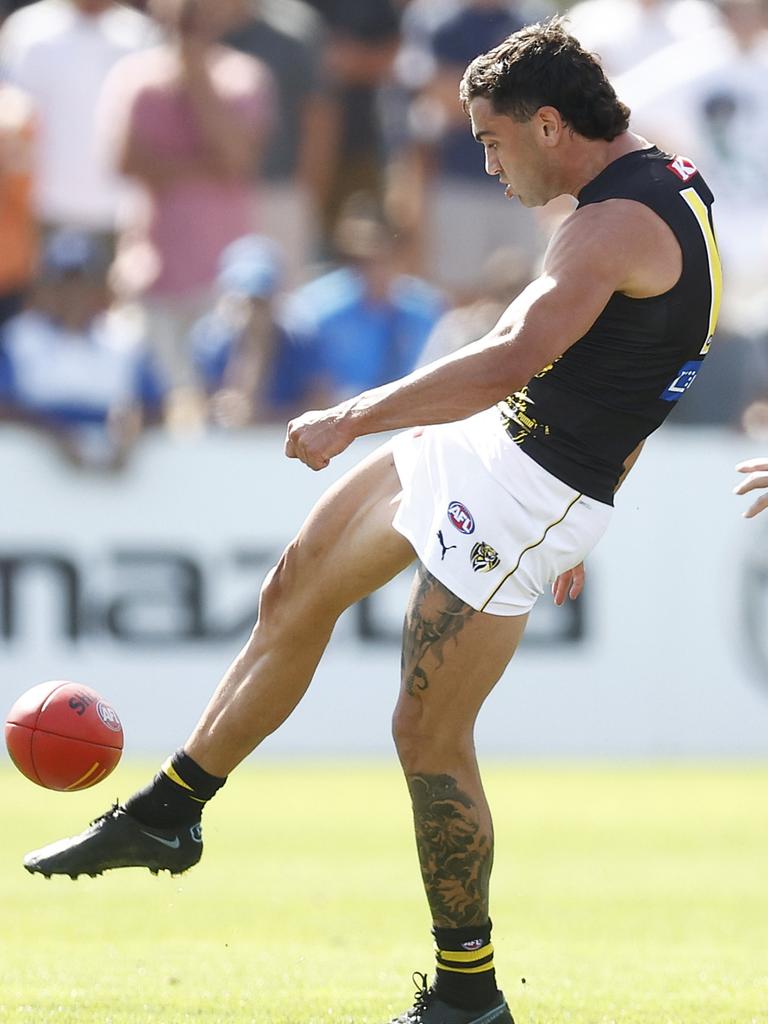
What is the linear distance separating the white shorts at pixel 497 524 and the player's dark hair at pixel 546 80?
93 cm

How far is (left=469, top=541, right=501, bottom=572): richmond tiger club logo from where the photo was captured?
17.7 feet

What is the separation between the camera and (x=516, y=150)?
5.29m

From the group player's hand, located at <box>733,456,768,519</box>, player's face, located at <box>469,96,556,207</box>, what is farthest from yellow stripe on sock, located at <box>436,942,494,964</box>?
player's face, located at <box>469,96,556,207</box>

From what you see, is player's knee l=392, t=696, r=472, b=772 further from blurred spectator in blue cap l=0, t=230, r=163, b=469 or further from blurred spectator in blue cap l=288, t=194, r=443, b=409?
blurred spectator in blue cap l=288, t=194, r=443, b=409

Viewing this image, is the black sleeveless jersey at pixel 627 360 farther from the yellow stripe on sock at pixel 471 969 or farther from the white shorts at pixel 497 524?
the yellow stripe on sock at pixel 471 969

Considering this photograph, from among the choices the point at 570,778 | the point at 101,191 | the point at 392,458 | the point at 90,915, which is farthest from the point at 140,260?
the point at 392,458

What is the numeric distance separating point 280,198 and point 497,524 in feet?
30.4

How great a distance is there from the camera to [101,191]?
1370 centimetres

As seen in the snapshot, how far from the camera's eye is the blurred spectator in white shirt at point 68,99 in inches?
534

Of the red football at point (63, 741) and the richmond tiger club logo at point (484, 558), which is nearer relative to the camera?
the richmond tiger club logo at point (484, 558)

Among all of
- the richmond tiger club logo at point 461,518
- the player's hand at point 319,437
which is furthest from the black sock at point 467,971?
the player's hand at point 319,437

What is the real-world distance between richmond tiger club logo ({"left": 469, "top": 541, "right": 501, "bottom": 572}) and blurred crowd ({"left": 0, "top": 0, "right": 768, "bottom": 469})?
25.8 ft

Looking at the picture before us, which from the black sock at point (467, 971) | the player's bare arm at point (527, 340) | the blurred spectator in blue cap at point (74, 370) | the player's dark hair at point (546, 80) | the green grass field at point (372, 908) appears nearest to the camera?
the player's bare arm at point (527, 340)

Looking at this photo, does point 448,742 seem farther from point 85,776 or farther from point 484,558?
point 85,776
